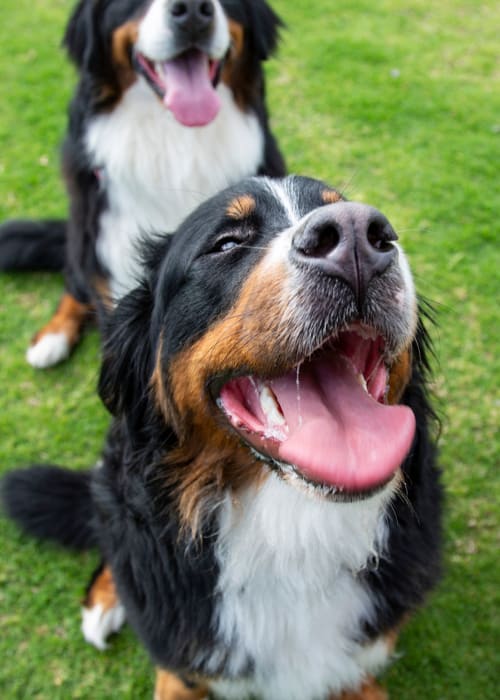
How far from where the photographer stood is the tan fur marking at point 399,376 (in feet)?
5.93

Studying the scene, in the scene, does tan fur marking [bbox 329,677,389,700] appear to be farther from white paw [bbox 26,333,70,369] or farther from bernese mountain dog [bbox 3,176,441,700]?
white paw [bbox 26,333,70,369]

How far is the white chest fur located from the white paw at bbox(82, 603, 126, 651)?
0.69 metres

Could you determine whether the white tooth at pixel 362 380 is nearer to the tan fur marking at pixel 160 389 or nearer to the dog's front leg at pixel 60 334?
the tan fur marking at pixel 160 389

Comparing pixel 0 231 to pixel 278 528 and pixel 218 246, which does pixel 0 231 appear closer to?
pixel 218 246

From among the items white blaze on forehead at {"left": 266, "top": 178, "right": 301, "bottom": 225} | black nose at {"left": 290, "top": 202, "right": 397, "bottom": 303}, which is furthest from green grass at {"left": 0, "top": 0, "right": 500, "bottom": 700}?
black nose at {"left": 290, "top": 202, "right": 397, "bottom": 303}

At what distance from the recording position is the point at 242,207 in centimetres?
190

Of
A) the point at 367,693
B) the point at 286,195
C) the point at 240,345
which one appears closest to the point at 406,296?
the point at 240,345

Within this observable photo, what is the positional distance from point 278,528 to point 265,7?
2461 mm

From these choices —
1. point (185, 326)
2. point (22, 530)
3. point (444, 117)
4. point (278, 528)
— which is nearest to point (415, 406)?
point (278, 528)

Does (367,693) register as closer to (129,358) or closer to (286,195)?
(129,358)

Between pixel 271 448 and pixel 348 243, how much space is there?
567 mm

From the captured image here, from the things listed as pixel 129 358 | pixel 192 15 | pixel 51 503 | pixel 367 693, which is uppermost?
pixel 192 15

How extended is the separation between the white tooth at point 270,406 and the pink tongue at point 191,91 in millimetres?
1647

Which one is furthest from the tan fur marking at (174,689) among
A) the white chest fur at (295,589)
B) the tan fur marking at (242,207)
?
the tan fur marking at (242,207)
